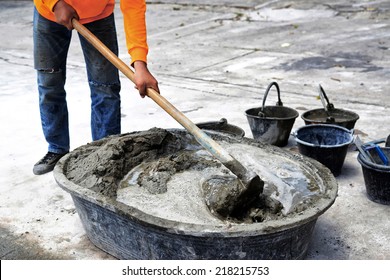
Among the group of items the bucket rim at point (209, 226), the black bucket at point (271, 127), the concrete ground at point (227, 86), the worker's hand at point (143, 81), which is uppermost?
the worker's hand at point (143, 81)

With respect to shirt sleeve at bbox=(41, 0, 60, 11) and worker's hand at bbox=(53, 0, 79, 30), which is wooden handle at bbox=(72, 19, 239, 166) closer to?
worker's hand at bbox=(53, 0, 79, 30)

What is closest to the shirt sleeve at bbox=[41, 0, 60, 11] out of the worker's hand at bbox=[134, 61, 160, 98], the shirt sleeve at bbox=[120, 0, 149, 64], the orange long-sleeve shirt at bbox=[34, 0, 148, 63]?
the orange long-sleeve shirt at bbox=[34, 0, 148, 63]

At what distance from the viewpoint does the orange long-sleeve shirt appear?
362 centimetres

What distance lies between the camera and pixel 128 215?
2.84 meters

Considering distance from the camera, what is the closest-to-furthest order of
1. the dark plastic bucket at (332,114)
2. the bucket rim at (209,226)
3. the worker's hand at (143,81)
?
1. the bucket rim at (209,226)
2. the worker's hand at (143,81)
3. the dark plastic bucket at (332,114)

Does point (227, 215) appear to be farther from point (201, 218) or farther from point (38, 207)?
point (38, 207)

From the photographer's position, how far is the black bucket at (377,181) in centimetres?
366

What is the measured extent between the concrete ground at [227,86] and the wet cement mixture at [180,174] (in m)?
0.40

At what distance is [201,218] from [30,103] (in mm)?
3828

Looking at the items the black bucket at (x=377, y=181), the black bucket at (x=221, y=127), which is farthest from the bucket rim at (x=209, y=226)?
the black bucket at (x=221, y=127)

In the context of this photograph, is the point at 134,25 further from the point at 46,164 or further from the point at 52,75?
the point at 46,164

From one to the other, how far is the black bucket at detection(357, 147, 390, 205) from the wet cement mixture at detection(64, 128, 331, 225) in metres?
0.54

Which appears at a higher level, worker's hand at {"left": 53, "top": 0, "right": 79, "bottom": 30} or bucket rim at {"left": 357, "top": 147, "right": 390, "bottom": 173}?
worker's hand at {"left": 53, "top": 0, "right": 79, "bottom": 30}

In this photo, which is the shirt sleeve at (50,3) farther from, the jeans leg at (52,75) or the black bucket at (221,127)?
the black bucket at (221,127)
